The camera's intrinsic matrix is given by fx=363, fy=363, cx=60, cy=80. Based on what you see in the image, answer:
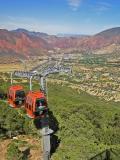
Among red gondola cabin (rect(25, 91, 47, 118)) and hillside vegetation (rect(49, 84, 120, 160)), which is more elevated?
red gondola cabin (rect(25, 91, 47, 118))

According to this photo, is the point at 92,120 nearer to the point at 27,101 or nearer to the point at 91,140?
the point at 91,140

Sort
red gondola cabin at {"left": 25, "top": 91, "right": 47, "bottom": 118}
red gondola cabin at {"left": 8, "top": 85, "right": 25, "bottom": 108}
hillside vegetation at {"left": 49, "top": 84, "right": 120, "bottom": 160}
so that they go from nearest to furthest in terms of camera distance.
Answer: red gondola cabin at {"left": 25, "top": 91, "right": 47, "bottom": 118} < hillside vegetation at {"left": 49, "top": 84, "right": 120, "bottom": 160} < red gondola cabin at {"left": 8, "top": 85, "right": 25, "bottom": 108}

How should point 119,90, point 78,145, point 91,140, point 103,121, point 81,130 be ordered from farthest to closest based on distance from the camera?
point 119,90 → point 103,121 → point 81,130 → point 91,140 → point 78,145

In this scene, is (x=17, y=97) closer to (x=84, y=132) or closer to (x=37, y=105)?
(x=37, y=105)

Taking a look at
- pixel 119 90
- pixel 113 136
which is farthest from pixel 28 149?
pixel 119 90

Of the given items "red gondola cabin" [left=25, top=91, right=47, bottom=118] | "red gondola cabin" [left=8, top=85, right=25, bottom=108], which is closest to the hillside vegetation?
"red gondola cabin" [left=25, top=91, right=47, bottom=118]

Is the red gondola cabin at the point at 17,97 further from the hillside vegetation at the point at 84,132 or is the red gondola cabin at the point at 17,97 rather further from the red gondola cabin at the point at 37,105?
the hillside vegetation at the point at 84,132

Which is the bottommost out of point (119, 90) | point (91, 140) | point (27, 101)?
point (119, 90)

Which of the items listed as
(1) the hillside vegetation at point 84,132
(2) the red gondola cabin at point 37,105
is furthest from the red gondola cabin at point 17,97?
(1) the hillside vegetation at point 84,132

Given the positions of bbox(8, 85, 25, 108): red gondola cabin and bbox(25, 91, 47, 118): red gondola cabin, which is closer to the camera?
bbox(25, 91, 47, 118): red gondola cabin

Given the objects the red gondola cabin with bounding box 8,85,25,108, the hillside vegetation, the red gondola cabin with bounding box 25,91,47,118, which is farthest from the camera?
the red gondola cabin with bounding box 8,85,25,108

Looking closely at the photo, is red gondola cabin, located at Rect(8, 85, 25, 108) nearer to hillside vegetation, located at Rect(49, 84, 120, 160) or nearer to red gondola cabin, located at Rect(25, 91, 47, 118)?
red gondola cabin, located at Rect(25, 91, 47, 118)
